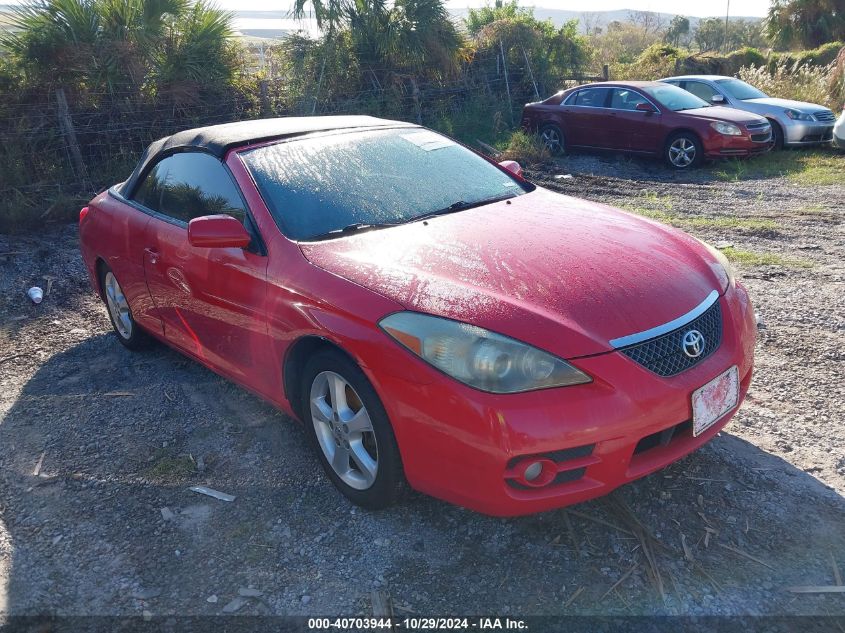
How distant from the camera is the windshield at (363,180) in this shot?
3287 mm

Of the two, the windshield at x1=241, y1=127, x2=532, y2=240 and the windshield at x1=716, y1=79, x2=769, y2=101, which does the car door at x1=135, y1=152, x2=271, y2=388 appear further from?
the windshield at x1=716, y1=79, x2=769, y2=101

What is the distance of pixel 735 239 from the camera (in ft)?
21.9

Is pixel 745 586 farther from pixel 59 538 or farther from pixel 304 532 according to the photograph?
pixel 59 538

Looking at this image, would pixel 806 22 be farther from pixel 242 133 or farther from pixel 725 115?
pixel 242 133

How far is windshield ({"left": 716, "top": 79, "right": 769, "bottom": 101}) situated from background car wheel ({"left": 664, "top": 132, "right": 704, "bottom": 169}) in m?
2.15

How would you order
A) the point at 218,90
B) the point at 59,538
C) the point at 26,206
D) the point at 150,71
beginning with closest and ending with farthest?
the point at 59,538, the point at 26,206, the point at 150,71, the point at 218,90

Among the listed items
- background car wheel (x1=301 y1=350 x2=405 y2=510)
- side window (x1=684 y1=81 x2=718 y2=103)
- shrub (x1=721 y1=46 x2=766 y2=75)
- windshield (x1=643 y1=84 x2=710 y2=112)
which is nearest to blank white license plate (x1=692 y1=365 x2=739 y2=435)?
background car wheel (x1=301 y1=350 x2=405 y2=510)

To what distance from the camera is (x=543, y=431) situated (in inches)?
92.3

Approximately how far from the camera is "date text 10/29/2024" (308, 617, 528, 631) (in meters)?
2.36

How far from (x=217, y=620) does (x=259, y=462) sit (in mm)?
1028

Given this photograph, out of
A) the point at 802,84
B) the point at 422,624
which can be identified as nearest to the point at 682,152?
the point at 802,84

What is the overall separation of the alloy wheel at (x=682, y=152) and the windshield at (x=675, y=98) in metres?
0.56

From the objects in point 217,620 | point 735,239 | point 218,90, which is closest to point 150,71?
point 218,90

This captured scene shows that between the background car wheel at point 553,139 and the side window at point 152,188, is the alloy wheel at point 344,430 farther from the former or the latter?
the background car wheel at point 553,139
